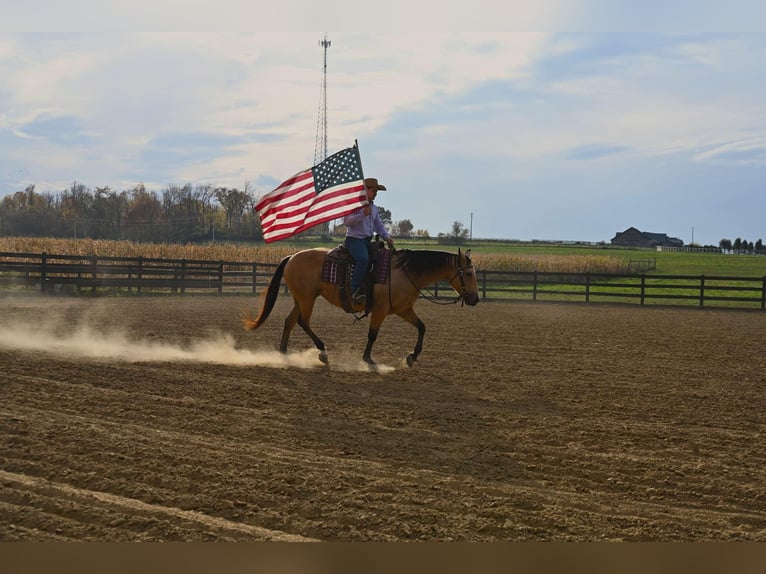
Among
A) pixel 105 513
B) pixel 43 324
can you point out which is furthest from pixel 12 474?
pixel 43 324

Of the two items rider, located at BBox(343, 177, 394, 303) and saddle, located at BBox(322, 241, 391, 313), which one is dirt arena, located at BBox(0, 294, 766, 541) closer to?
saddle, located at BBox(322, 241, 391, 313)

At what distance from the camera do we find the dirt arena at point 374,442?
377cm

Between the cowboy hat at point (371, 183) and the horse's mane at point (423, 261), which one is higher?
the cowboy hat at point (371, 183)

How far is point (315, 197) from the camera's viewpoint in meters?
10.1

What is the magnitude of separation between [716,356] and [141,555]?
12.0 metres

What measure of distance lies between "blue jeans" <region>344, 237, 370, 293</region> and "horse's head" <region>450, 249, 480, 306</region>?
1304 millimetres

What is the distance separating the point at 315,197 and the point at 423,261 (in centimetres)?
Answer: 188

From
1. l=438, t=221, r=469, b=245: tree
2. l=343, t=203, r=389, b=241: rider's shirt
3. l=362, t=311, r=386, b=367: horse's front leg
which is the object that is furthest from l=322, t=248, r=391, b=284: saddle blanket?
l=438, t=221, r=469, b=245: tree

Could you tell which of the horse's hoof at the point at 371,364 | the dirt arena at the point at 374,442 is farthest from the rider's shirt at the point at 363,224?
the dirt arena at the point at 374,442

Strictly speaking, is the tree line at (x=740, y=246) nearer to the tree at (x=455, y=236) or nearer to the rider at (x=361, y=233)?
the tree at (x=455, y=236)

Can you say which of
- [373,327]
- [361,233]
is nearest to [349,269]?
[361,233]

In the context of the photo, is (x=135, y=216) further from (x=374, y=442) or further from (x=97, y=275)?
(x=374, y=442)

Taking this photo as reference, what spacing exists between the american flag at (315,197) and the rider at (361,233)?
0.14 metres

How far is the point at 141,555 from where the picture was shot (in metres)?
1.31
